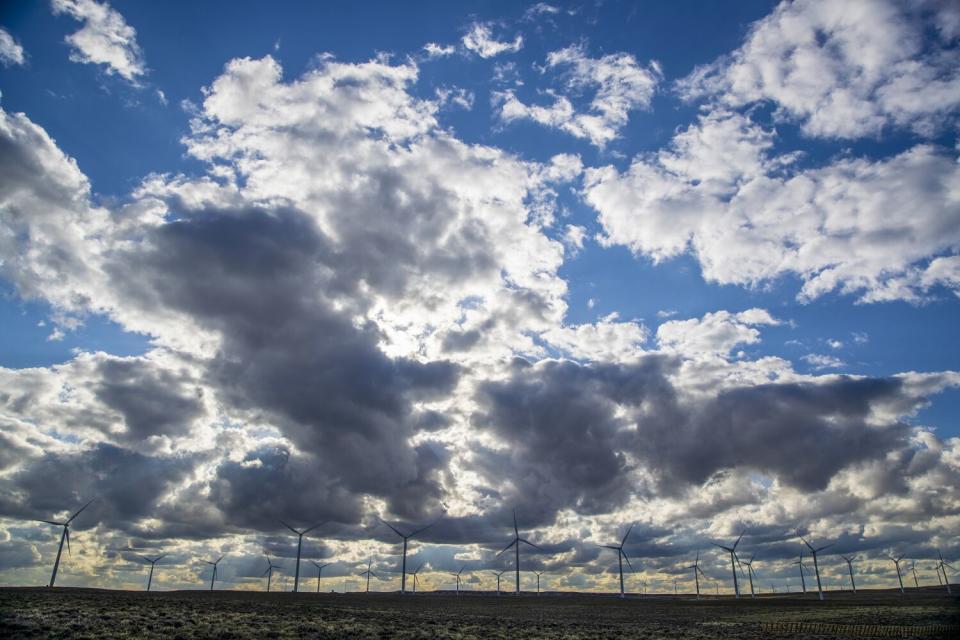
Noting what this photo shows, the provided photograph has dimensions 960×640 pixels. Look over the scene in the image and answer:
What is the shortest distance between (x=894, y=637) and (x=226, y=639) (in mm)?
79820

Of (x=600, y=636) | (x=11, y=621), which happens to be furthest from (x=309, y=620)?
(x=600, y=636)

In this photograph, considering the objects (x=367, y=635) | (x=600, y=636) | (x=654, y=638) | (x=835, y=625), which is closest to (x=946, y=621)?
(x=835, y=625)

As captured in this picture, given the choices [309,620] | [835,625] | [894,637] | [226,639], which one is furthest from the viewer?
[835,625]

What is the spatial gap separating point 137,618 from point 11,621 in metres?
13.2

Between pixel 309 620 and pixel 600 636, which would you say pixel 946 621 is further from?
pixel 309 620

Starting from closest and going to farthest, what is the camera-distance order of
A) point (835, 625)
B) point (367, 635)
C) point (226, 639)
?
point (226, 639) → point (367, 635) → point (835, 625)

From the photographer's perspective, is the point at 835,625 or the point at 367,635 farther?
the point at 835,625

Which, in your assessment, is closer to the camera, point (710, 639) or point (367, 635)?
point (367, 635)

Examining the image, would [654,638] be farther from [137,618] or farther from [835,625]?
[137,618]

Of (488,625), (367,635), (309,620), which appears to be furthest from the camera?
(488,625)

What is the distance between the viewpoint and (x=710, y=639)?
264ft

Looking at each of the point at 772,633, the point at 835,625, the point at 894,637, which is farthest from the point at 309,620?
the point at 835,625

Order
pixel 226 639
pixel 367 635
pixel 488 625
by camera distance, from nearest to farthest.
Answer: pixel 226 639 → pixel 367 635 → pixel 488 625

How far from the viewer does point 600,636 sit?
263 ft
